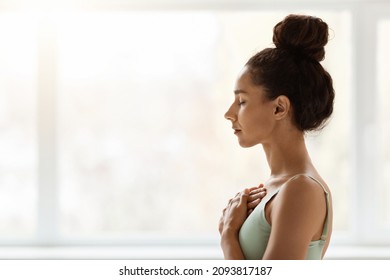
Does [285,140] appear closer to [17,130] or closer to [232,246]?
[232,246]

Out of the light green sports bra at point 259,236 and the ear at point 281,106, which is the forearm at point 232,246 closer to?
the light green sports bra at point 259,236

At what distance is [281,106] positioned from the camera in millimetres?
878

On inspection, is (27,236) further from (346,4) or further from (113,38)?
(346,4)

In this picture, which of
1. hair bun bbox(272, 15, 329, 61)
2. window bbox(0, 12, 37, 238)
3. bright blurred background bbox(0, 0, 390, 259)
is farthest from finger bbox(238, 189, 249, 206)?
window bbox(0, 12, 37, 238)

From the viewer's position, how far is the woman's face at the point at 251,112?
0.89 metres

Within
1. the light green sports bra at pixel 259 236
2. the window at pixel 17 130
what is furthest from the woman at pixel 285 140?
the window at pixel 17 130

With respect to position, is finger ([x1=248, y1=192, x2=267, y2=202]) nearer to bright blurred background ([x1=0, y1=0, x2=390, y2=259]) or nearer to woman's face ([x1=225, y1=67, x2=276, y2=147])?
woman's face ([x1=225, y1=67, x2=276, y2=147])

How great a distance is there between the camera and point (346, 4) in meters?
1.59

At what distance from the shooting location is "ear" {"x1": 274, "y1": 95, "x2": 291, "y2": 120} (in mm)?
872

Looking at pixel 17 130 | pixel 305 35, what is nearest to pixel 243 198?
pixel 305 35
